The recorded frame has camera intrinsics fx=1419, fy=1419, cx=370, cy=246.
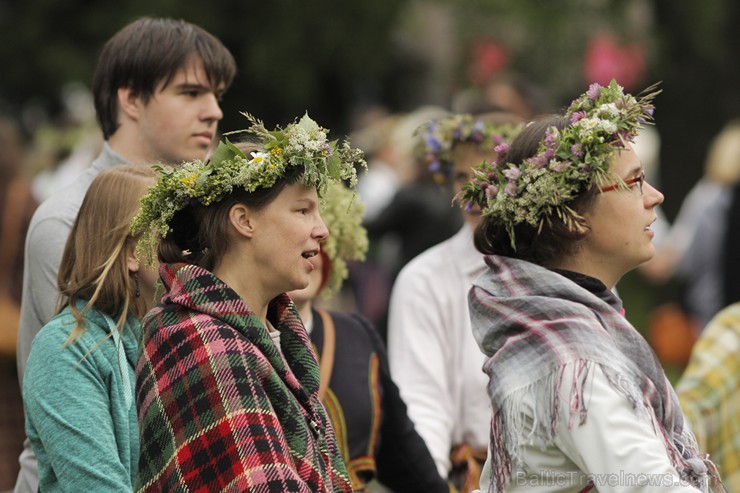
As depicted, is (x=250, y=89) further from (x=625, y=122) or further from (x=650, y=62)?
(x=625, y=122)

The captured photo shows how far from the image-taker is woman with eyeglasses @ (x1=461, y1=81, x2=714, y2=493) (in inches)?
137

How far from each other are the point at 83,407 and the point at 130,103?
67.9 inches

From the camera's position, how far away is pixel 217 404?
345 centimetres

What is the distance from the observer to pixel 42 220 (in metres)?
4.88

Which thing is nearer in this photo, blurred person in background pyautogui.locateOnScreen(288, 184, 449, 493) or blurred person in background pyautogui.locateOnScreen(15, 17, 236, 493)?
blurred person in background pyautogui.locateOnScreen(288, 184, 449, 493)

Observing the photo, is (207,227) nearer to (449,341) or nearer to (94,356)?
(94,356)

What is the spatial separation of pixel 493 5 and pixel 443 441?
42.3 feet

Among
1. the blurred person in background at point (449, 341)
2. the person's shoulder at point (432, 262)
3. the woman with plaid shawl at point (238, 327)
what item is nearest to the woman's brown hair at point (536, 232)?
the woman with plaid shawl at point (238, 327)


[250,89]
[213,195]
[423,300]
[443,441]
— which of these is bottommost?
[250,89]

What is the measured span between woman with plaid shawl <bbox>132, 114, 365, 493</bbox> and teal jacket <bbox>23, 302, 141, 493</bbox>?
317mm

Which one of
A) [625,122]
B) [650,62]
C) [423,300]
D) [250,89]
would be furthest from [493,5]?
[625,122]

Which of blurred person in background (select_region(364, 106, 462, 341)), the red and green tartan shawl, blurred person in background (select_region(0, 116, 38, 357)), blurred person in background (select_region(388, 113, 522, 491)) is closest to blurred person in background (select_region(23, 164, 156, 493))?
the red and green tartan shawl

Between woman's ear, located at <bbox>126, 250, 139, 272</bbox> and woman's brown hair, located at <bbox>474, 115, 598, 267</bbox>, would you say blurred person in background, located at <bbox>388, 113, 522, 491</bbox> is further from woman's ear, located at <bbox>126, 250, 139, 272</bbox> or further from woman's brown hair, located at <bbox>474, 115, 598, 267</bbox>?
woman's ear, located at <bbox>126, 250, 139, 272</bbox>

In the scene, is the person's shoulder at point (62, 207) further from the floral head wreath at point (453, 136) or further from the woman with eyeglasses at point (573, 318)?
the floral head wreath at point (453, 136)
